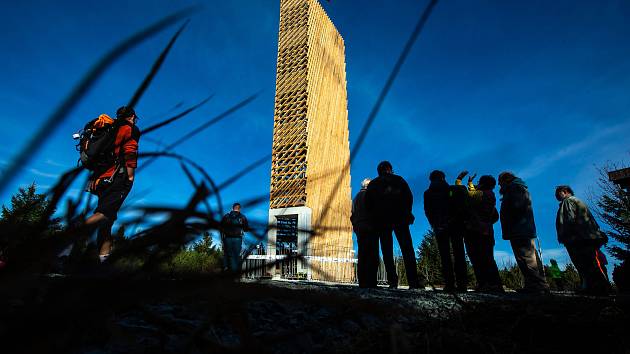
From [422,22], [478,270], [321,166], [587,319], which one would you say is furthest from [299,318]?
[321,166]

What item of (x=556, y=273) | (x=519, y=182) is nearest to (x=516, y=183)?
(x=519, y=182)

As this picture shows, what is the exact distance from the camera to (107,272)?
329 mm

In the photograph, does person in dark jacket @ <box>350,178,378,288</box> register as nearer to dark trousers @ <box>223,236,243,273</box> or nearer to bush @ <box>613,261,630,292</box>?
dark trousers @ <box>223,236,243,273</box>

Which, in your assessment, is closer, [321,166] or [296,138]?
[321,166]

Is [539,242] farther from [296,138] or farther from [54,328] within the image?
[54,328]

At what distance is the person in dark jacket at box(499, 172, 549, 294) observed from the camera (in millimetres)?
Result: 3146

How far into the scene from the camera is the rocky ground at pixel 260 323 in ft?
0.88

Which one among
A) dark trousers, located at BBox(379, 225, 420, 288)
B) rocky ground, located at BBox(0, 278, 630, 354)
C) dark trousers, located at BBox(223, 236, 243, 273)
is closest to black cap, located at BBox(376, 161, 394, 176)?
dark trousers, located at BBox(379, 225, 420, 288)

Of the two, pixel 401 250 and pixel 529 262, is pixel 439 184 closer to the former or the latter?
pixel 401 250

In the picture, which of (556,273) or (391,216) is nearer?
(391,216)

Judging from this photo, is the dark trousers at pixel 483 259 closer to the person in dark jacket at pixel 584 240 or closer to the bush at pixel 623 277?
the person in dark jacket at pixel 584 240

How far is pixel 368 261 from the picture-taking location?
10.2ft

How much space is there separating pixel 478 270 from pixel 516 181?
92 centimetres

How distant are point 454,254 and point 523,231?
634 millimetres
